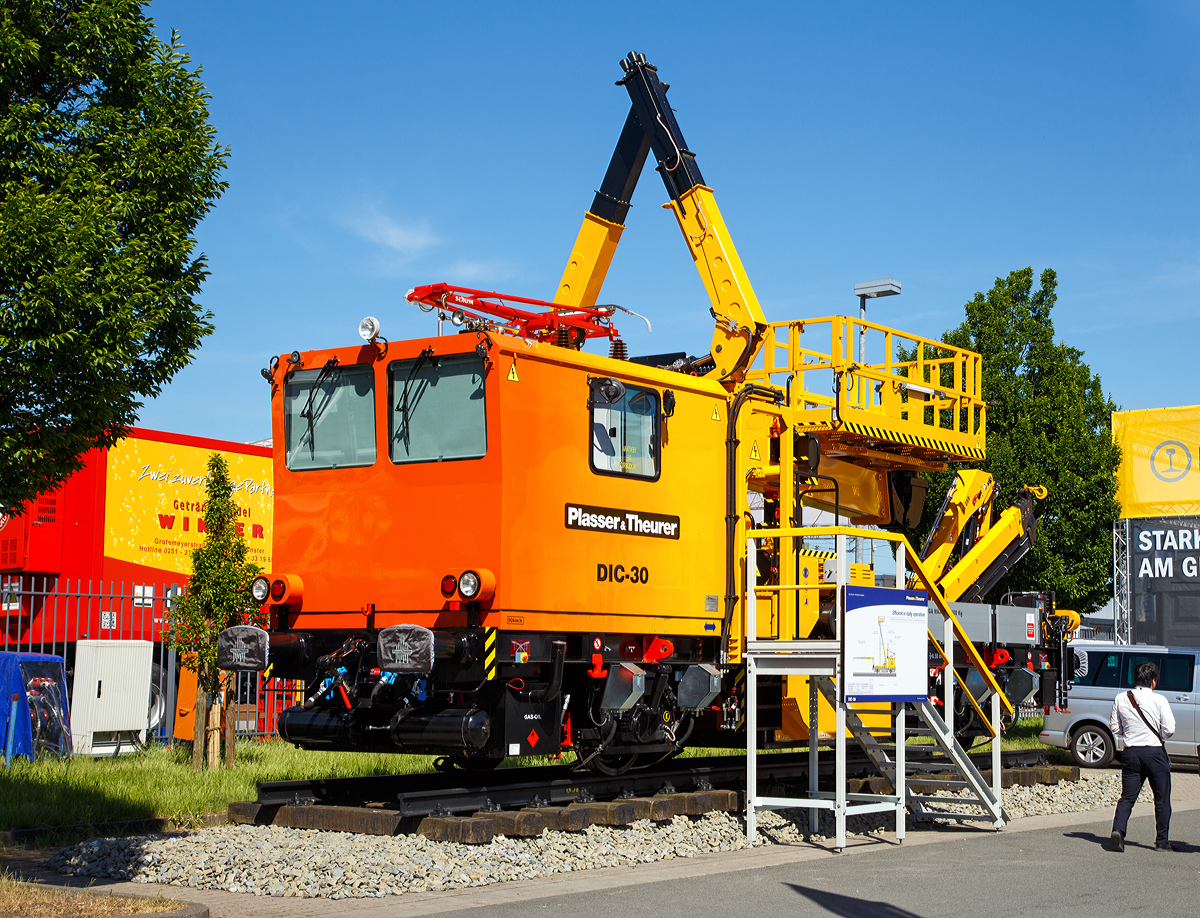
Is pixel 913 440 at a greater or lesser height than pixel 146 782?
greater

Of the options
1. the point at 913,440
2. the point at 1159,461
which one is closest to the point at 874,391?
the point at 913,440

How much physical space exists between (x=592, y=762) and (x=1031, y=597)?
25.8 ft

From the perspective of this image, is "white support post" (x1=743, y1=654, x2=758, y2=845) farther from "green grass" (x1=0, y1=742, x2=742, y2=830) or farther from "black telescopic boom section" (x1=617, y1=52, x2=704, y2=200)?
"black telescopic boom section" (x1=617, y1=52, x2=704, y2=200)

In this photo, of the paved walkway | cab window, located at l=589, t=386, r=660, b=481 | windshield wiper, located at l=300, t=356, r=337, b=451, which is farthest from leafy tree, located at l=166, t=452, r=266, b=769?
cab window, located at l=589, t=386, r=660, b=481

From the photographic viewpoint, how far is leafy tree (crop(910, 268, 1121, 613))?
80.5 ft

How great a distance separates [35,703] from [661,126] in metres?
9.73

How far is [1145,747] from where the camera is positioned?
11672mm

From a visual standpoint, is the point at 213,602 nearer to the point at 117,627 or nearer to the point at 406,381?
the point at 406,381

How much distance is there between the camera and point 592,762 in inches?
475

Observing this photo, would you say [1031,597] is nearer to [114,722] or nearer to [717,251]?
[717,251]

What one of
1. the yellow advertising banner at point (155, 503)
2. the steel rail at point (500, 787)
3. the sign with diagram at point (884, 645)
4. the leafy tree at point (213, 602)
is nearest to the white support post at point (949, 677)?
the steel rail at point (500, 787)

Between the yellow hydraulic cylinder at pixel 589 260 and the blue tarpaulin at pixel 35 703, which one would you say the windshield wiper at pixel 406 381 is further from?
the blue tarpaulin at pixel 35 703

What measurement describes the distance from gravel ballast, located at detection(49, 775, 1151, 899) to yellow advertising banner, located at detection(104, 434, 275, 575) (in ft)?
30.4

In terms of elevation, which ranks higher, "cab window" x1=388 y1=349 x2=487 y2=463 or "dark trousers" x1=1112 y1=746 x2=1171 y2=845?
"cab window" x1=388 y1=349 x2=487 y2=463
